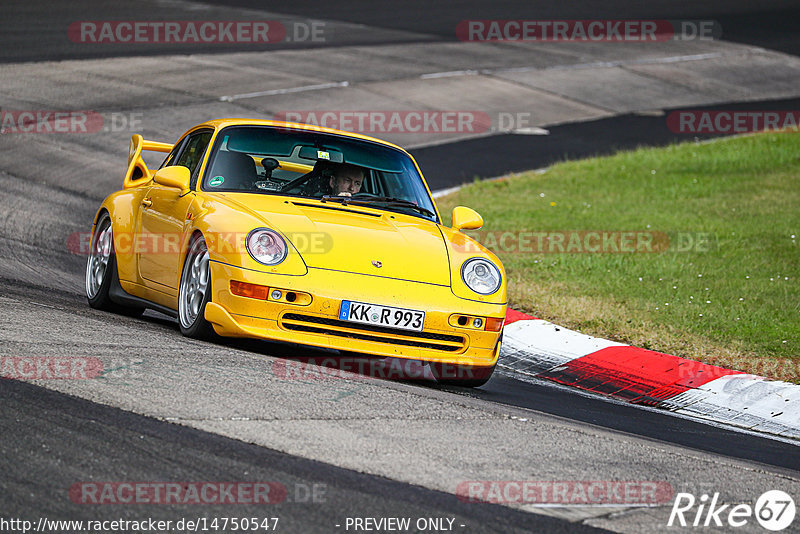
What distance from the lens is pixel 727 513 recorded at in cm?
452

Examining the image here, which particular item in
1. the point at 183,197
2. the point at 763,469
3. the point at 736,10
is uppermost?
the point at 736,10

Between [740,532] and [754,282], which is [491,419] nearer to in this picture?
[740,532]

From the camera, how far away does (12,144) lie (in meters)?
15.0

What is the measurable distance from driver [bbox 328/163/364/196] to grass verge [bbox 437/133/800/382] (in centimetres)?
216

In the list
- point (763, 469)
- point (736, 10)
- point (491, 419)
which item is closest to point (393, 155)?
point (491, 419)

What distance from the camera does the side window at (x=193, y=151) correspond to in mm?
7727

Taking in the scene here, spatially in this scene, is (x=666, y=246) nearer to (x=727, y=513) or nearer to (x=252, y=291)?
(x=252, y=291)

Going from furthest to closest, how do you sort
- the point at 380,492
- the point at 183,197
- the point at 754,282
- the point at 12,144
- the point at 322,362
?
the point at 12,144
the point at 754,282
the point at 183,197
the point at 322,362
the point at 380,492

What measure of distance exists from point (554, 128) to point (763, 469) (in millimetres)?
14751

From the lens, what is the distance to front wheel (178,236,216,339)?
6.57 m

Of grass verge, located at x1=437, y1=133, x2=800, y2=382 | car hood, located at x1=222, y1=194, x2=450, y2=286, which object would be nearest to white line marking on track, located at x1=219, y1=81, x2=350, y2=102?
grass verge, located at x1=437, y1=133, x2=800, y2=382

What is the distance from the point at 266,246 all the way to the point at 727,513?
9.85ft
